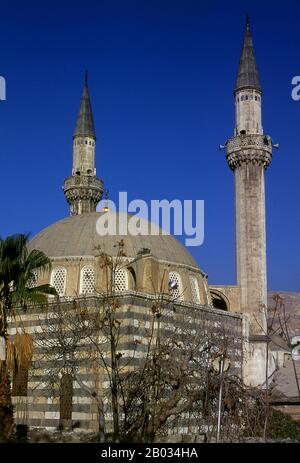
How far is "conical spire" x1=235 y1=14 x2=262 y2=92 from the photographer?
38.4 metres

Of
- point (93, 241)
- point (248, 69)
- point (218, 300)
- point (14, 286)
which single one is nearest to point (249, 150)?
point (248, 69)

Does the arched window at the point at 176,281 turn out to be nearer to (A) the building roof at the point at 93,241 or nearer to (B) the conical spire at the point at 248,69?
(A) the building roof at the point at 93,241

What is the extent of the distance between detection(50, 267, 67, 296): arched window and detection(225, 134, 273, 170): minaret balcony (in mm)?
14111

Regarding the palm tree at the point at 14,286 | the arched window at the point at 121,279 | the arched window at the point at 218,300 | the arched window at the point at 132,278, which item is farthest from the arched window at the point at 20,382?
the arched window at the point at 218,300

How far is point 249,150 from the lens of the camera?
3731cm

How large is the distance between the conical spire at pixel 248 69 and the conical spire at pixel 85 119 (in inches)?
402

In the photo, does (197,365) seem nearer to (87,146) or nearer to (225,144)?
(225,144)

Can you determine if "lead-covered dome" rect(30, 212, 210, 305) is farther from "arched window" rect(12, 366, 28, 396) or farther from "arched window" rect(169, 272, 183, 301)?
"arched window" rect(12, 366, 28, 396)

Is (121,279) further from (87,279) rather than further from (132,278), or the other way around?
(87,279)

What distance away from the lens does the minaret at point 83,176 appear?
42662 millimetres

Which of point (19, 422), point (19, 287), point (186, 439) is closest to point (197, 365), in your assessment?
point (186, 439)

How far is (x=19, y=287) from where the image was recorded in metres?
17.0

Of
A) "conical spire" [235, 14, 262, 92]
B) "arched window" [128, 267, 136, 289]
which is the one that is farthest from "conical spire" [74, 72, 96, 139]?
"arched window" [128, 267, 136, 289]
